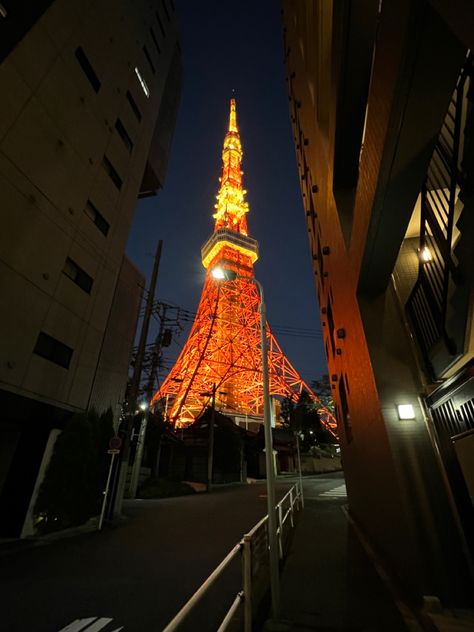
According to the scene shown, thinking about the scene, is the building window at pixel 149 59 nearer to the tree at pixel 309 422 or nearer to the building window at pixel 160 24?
the building window at pixel 160 24

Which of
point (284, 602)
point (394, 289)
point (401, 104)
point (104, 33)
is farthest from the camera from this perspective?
point (104, 33)

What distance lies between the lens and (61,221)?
8148mm

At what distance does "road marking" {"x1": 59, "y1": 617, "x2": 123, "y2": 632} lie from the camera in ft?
9.53

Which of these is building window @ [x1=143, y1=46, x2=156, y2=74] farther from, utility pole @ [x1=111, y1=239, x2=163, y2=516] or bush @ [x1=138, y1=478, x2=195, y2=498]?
bush @ [x1=138, y1=478, x2=195, y2=498]

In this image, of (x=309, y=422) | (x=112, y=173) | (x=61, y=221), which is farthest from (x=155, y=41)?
(x=309, y=422)

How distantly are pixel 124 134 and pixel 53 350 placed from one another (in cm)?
928

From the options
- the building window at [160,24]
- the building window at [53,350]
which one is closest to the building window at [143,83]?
the building window at [160,24]

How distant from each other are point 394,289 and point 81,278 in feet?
27.7

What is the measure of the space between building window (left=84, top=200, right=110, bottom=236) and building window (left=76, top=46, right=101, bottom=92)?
415 cm

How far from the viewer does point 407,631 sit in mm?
2660

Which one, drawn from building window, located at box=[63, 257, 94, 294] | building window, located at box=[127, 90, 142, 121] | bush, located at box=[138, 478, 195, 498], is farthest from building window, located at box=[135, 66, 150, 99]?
bush, located at box=[138, 478, 195, 498]

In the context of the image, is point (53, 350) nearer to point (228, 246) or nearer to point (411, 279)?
point (411, 279)

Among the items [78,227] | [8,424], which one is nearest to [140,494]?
[8,424]

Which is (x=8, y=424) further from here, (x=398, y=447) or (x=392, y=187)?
(x=392, y=187)
